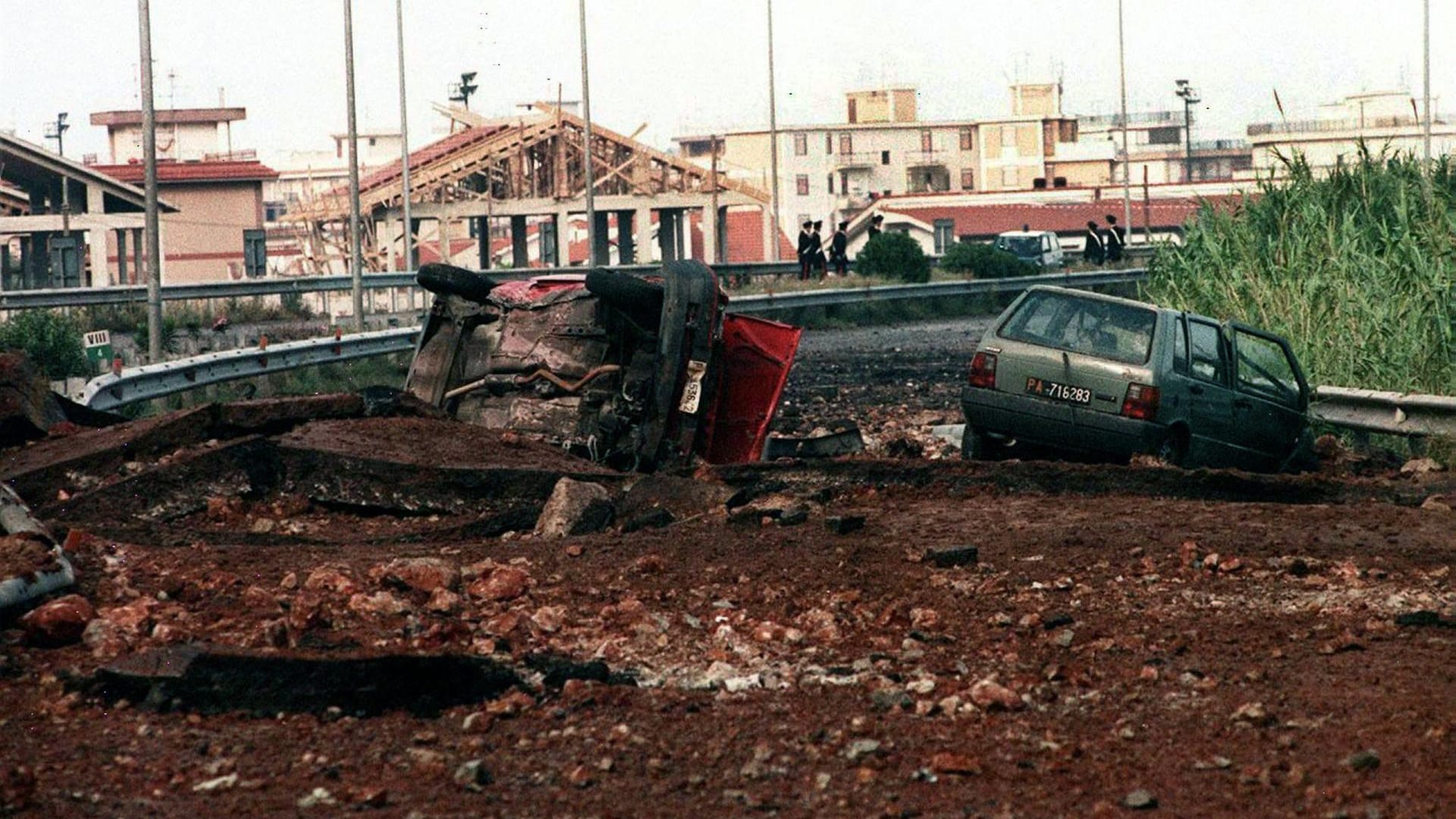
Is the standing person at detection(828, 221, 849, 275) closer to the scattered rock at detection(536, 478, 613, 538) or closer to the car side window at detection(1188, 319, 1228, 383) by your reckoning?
the car side window at detection(1188, 319, 1228, 383)

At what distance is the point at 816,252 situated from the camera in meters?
48.3

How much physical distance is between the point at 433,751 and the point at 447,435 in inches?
263

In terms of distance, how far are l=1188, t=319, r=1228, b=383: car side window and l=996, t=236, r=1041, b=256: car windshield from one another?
44657mm

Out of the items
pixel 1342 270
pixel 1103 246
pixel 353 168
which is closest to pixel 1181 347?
pixel 1342 270

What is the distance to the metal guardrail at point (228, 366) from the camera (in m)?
16.7

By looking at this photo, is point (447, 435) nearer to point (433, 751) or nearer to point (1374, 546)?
point (1374, 546)

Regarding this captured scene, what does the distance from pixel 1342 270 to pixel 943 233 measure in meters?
76.0

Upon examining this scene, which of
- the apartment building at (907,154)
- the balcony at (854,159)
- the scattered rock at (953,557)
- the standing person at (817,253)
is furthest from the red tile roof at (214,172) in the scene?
the scattered rock at (953,557)

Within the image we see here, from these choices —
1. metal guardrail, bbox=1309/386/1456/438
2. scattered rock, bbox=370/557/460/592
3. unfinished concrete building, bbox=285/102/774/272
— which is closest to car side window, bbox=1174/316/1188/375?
metal guardrail, bbox=1309/386/1456/438

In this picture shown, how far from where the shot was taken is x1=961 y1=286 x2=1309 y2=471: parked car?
14.7 m

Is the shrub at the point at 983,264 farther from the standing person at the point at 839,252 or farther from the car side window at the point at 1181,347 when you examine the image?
the car side window at the point at 1181,347

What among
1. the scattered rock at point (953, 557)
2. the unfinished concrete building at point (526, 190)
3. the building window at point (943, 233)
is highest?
the unfinished concrete building at point (526, 190)

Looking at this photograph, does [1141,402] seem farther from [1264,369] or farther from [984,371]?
[1264,369]

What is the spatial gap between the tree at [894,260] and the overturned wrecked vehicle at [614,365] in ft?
115
